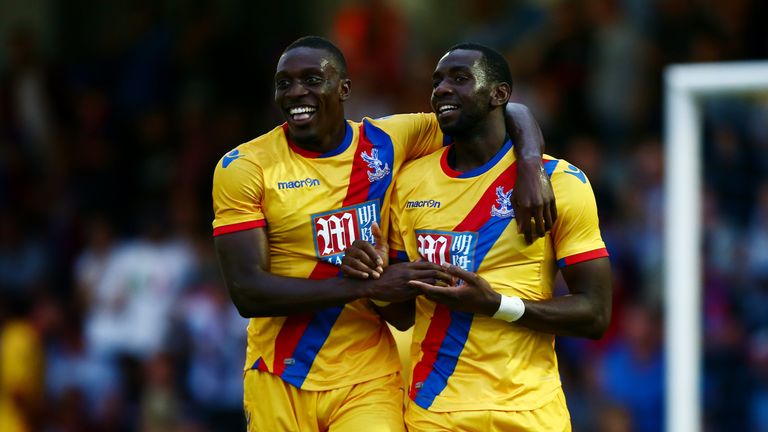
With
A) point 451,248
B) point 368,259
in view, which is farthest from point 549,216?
point 368,259

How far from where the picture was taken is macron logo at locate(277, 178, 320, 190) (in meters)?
6.39

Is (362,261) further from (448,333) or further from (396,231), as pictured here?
(448,333)

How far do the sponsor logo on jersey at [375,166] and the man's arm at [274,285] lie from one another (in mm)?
561

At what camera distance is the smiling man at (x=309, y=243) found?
6301 mm

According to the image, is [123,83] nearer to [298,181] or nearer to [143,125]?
[143,125]

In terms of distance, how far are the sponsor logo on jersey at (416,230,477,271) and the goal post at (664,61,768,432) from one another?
A: 12.6ft

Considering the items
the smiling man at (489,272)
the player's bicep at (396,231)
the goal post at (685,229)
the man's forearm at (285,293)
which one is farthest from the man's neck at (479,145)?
the goal post at (685,229)

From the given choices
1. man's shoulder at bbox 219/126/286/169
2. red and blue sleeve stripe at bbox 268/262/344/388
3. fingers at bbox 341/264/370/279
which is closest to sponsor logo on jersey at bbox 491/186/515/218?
fingers at bbox 341/264/370/279

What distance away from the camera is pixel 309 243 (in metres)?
6.40

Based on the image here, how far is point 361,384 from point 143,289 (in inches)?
269

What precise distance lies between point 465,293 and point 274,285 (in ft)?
2.91

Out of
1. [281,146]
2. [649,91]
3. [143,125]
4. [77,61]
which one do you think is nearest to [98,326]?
[143,125]

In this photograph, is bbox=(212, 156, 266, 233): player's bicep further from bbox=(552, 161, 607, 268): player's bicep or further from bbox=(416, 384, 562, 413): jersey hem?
bbox=(552, 161, 607, 268): player's bicep

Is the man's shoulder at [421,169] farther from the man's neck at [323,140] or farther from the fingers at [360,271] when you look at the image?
the fingers at [360,271]
